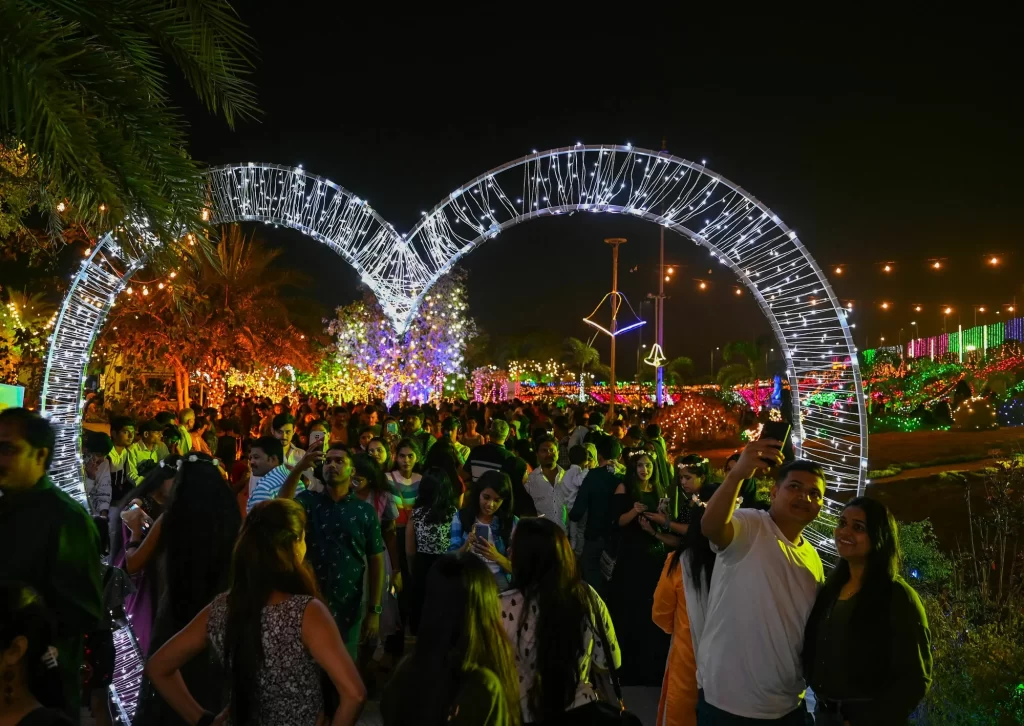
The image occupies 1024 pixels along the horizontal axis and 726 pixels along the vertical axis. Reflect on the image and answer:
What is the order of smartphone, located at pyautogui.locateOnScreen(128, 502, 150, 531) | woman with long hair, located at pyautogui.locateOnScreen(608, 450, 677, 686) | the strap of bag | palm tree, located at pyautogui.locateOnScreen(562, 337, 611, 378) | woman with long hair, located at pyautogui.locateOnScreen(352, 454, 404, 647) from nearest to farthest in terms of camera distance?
the strap of bag < smartphone, located at pyautogui.locateOnScreen(128, 502, 150, 531) < woman with long hair, located at pyautogui.locateOnScreen(608, 450, 677, 686) < woman with long hair, located at pyautogui.locateOnScreen(352, 454, 404, 647) < palm tree, located at pyautogui.locateOnScreen(562, 337, 611, 378)

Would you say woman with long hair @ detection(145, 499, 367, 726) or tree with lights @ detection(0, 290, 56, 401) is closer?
woman with long hair @ detection(145, 499, 367, 726)

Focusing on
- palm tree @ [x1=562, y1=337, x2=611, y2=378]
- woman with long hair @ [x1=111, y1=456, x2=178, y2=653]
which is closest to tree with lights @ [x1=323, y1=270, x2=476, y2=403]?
woman with long hair @ [x1=111, y1=456, x2=178, y2=653]

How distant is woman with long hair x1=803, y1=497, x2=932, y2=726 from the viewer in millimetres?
3438

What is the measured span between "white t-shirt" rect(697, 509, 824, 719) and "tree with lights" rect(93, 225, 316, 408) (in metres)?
25.1

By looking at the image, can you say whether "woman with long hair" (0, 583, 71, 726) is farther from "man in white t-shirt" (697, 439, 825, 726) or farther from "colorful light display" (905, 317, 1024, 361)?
"colorful light display" (905, 317, 1024, 361)

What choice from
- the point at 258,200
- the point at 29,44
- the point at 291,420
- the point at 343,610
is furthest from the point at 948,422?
the point at 29,44

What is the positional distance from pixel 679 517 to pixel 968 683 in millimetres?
2022

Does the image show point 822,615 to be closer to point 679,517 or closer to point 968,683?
point 968,683

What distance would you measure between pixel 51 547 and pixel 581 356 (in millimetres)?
73808

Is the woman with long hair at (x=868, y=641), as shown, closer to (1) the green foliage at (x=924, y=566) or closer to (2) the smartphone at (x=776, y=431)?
(2) the smartphone at (x=776, y=431)

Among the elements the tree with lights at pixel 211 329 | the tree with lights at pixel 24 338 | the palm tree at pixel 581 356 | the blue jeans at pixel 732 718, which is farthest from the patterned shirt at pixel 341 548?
the palm tree at pixel 581 356

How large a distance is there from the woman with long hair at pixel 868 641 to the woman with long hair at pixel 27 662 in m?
2.59

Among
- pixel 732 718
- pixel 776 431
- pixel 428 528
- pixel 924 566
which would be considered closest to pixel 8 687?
pixel 732 718

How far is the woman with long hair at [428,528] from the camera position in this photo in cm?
684
